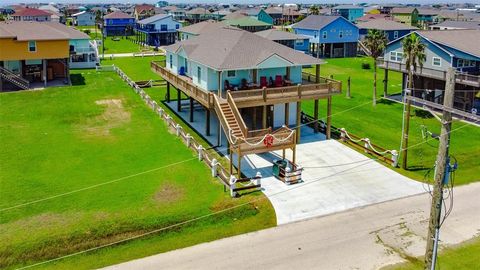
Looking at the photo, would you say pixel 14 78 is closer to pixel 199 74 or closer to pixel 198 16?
pixel 199 74

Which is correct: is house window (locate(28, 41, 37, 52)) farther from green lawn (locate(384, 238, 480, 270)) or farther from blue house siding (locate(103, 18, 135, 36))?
blue house siding (locate(103, 18, 135, 36))

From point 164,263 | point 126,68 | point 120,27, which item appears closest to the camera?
point 164,263

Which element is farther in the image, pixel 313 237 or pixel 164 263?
pixel 313 237

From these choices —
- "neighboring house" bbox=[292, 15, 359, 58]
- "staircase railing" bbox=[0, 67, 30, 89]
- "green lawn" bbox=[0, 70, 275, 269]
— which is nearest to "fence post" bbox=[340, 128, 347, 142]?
"green lawn" bbox=[0, 70, 275, 269]

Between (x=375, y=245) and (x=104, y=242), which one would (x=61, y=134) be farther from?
(x=375, y=245)

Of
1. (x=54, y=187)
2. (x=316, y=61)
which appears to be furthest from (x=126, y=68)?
(x=54, y=187)
